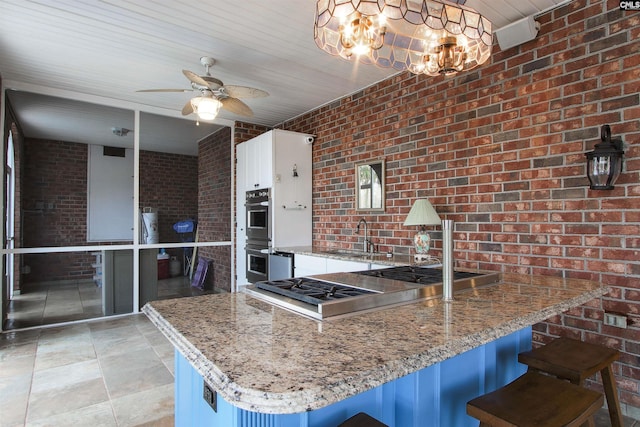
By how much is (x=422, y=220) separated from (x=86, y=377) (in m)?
2.80

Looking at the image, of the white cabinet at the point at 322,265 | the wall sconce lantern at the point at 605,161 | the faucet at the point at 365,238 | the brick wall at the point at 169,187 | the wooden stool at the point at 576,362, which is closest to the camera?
the wooden stool at the point at 576,362

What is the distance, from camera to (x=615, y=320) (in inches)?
79.6

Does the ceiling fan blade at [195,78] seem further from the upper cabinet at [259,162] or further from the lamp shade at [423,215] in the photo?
the lamp shade at [423,215]

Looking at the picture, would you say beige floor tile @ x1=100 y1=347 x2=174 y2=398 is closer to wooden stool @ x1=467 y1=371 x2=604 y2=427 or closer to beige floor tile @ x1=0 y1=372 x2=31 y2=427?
beige floor tile @ x1=0 y1=372 x2=31 y2=427

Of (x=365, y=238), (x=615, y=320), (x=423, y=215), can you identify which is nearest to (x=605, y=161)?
(x=615, y=320)

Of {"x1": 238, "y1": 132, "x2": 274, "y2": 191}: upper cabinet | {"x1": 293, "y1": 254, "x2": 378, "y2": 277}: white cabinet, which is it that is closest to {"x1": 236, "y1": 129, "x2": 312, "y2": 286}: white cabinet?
{"x1": 238, "y1": 132, "x2": 274, "y2": 191}: upper cabinet

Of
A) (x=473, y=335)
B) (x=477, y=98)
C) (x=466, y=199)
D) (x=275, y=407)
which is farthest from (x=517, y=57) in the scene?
(x=275, y=407)

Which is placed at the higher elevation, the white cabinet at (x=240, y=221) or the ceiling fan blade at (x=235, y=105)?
the ceiling fan blade at (x=235, y=105)

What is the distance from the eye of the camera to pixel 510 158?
2.50 metres

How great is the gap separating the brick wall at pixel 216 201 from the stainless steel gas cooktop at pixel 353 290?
3620 mm

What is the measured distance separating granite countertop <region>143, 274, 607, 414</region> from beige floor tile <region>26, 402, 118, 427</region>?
125cm

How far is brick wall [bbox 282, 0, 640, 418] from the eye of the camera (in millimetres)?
2006

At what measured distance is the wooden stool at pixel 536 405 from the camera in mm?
1012

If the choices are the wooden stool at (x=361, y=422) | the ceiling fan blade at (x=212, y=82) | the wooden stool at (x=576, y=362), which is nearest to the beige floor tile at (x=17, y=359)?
the ceiling fan blade at (x=212, y=82)
